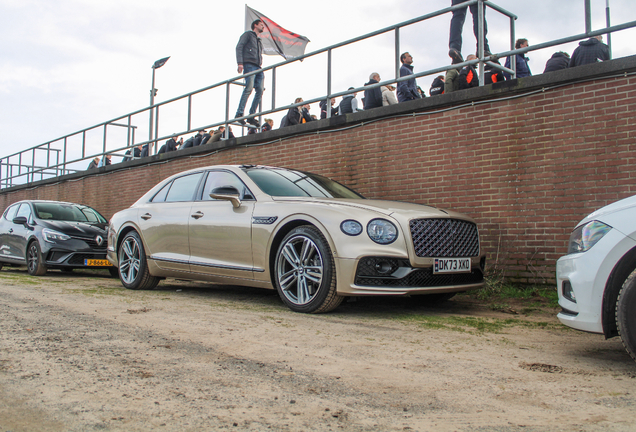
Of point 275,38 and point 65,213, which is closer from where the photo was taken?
point 65,213

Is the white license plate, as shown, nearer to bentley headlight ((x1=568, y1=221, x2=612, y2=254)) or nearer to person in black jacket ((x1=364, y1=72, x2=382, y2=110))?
bentley headlight ((x1=568, y1=221, x2=612, y2=254))

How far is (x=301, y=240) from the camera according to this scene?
500 cm

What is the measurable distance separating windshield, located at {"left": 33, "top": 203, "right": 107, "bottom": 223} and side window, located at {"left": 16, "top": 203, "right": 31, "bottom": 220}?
168mm

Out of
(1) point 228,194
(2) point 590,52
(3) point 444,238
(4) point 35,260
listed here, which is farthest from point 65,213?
(2) point 590,52

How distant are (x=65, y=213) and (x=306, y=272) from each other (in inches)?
292

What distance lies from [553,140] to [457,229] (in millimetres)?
2326

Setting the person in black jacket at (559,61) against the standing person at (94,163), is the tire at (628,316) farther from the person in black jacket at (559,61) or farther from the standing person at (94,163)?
the standing person at (94,163)

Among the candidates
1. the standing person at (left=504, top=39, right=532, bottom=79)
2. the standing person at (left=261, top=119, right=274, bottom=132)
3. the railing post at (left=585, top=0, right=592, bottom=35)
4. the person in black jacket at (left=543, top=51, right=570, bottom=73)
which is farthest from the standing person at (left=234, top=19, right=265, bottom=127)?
the railing post at (left=585, top=0, right=592, bottom=35)

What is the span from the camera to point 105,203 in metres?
16.4

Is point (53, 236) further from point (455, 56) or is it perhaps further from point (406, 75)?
point (455, 56)

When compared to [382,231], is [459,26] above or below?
above

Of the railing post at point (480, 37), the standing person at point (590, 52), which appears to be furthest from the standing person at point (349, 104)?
the standing person at point (590, 52)

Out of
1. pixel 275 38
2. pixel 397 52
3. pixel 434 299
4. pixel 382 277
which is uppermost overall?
pixel 275 38

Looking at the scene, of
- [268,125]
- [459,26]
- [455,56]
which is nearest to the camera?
[455,56]
